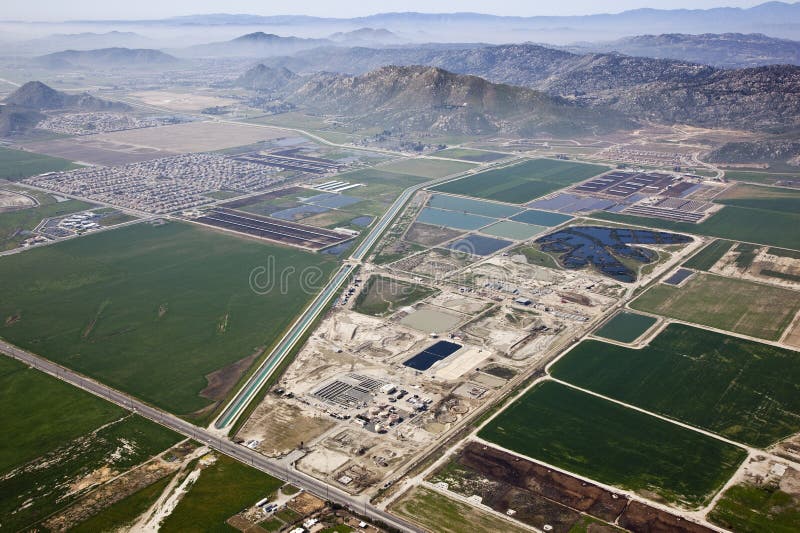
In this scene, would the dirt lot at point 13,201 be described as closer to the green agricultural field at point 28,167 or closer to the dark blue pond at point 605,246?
the green agricultural field at point 28,167

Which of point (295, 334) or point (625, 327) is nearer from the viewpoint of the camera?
point (295, 334)

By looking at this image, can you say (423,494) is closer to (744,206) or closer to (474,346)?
(474,346)

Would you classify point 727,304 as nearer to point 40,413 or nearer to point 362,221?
point 362,221

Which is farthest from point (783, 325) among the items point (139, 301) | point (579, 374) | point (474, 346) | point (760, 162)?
→ point (760, 162)

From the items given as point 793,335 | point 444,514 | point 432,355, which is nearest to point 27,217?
point 432,355

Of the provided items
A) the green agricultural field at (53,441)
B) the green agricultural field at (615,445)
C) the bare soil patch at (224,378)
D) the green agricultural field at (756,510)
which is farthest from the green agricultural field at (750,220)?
the green agricultural field at (53,441)
